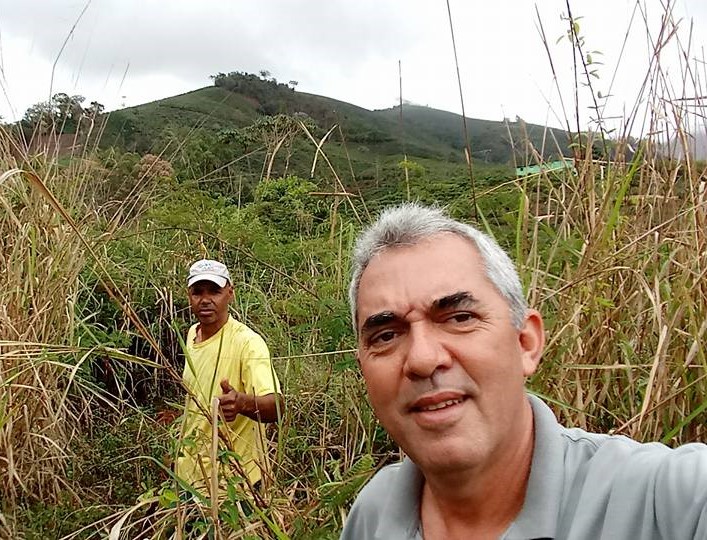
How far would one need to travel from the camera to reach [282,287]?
4305 millimetres

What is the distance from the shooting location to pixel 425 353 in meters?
1.23

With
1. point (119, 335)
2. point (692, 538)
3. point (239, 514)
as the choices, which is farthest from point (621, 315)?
point (119, 335)

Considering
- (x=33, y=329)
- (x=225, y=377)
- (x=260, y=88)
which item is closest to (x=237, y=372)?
(x=225, y=377)

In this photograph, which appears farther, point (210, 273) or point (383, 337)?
point (210, 273)

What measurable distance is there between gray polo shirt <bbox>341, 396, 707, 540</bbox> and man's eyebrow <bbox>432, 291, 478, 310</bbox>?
0.73ft

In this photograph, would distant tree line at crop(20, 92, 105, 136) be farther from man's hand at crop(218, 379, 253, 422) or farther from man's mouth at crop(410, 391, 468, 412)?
man's mouth at crop(410, 391, 468, 412)

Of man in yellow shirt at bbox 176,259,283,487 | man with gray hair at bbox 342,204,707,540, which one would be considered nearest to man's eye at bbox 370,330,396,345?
man with gray hair at bbox 342,204,707,540

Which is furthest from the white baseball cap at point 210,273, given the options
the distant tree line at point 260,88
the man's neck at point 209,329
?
the distant tree line at point 260,88

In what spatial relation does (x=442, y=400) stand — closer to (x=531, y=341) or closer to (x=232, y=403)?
(x=531, y=341)

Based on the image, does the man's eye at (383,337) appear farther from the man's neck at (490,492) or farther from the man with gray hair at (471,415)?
the man's neck at (490,492)

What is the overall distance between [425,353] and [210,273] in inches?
92.1

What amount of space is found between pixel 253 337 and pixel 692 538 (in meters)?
2.21

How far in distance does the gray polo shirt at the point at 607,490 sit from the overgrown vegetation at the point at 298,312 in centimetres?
47

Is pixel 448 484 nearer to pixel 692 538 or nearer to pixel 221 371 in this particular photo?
pixel 692 538
